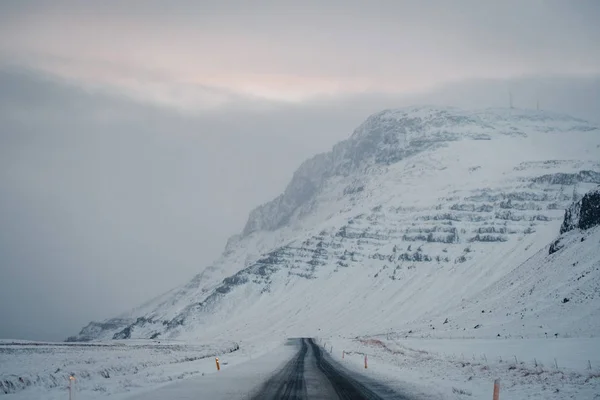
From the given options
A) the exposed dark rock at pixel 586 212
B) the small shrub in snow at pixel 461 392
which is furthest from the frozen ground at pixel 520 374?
the exposed dark rock at pixel 586 212

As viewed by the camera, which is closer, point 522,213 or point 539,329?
point 539,329

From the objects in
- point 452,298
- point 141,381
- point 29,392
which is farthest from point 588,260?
point 452,298

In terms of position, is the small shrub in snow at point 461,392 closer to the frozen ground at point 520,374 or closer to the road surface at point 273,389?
the frozen ground at point 520,374

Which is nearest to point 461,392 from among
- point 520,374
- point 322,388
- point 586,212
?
point 520,374

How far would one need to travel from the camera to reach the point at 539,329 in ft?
198

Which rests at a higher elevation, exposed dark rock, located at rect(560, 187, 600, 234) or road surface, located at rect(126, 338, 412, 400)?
exposed dark rock, located at rect(560, 187, 600, 234)

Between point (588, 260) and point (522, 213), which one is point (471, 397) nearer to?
point (588, 260)

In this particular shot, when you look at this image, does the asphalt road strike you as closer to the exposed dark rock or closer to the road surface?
the road surface

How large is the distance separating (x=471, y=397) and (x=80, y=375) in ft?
72.9

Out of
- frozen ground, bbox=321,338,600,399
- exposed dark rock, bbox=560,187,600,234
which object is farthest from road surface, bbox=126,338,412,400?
exposed dark rock, bbox=560,187,600,234

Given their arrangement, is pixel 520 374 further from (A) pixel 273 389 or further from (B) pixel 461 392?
(A) pixel 273 389

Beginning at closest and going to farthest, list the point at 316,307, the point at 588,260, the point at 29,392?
1. the point at 29,392
2. the point at 588,260
3. the point at 316,307

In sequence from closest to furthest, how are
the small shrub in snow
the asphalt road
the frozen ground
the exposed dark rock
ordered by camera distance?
the frozen ground, the asphalt road, the small shrub in snow, the exposed dark rock

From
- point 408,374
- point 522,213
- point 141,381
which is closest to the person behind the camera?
point 141,381
